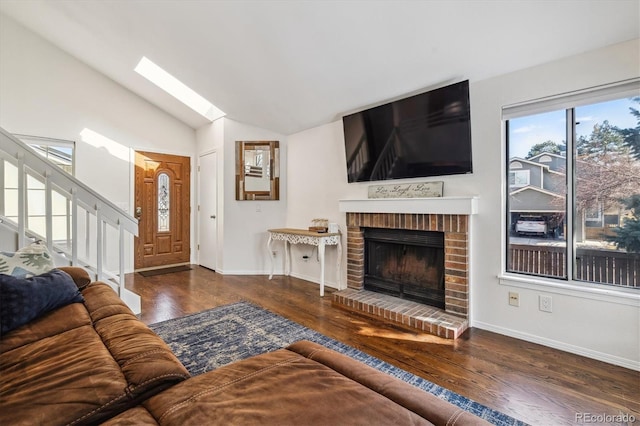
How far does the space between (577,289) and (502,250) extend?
55 centimetres

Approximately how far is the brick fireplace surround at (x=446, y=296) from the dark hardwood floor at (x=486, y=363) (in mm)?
110

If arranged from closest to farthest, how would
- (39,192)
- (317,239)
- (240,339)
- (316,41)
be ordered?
(240,339) < (316,41) < (317,239) < (39,192)

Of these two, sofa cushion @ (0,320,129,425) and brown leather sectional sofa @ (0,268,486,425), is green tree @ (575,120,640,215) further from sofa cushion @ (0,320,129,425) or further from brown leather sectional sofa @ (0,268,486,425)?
sofa cushion @ (0,320,129,425)

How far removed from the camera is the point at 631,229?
2.08 metres

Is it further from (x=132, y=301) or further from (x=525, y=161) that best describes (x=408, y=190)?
(x=132, y=301)

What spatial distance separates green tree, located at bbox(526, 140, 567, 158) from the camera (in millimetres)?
2369

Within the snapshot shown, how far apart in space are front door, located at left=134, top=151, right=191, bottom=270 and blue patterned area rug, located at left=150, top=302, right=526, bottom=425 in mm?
2590

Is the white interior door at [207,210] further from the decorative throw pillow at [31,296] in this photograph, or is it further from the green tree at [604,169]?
the green tree at [604,169]

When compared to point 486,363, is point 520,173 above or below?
above

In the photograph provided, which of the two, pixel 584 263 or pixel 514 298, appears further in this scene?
pixel 514 298

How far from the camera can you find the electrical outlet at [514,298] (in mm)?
2455

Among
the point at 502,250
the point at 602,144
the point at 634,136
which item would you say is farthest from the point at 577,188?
the point at 502,250

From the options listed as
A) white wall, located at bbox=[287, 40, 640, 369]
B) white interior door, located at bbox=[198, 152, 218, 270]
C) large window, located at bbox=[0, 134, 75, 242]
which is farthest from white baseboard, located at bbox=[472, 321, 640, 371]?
large window, located at bbox=[0, 134, 75, 242]

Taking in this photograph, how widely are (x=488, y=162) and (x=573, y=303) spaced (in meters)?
1.24
